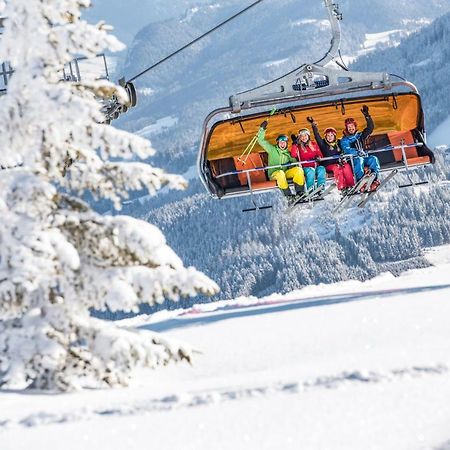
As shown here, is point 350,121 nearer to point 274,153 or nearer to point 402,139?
point 402,139

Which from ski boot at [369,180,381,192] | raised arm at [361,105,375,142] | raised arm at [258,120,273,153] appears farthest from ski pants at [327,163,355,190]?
raised arm at [258,120,273,153]

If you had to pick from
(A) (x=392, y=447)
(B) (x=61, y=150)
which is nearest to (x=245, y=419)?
(A) (x=392, y=447)

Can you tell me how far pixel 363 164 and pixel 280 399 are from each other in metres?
11.3

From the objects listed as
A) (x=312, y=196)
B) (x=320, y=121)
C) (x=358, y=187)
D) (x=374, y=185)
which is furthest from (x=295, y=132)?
(x=374, y=185)

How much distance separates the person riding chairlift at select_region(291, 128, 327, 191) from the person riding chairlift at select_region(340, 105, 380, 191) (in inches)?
23.7

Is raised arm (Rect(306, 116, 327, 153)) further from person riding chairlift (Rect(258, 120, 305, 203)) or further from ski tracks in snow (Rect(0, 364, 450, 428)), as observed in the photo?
ski tracks in snow (Rect(0, 364, 450, 428))

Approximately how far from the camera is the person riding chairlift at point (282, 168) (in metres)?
18.8

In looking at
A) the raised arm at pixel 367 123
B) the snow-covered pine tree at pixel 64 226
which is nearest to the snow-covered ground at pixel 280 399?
the snow-covered pine tree at pixel 64 226

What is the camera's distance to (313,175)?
18.9 meters

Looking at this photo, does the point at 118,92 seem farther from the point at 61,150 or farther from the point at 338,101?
the point at 338,101

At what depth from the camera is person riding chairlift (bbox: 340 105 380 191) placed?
19.0 meters

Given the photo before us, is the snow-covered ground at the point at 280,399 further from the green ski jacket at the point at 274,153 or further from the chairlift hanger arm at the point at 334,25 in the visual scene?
the green ski jacket at the point at 274,153

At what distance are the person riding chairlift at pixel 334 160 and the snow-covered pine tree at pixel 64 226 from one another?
10192 millimetres

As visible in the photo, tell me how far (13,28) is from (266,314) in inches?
281
